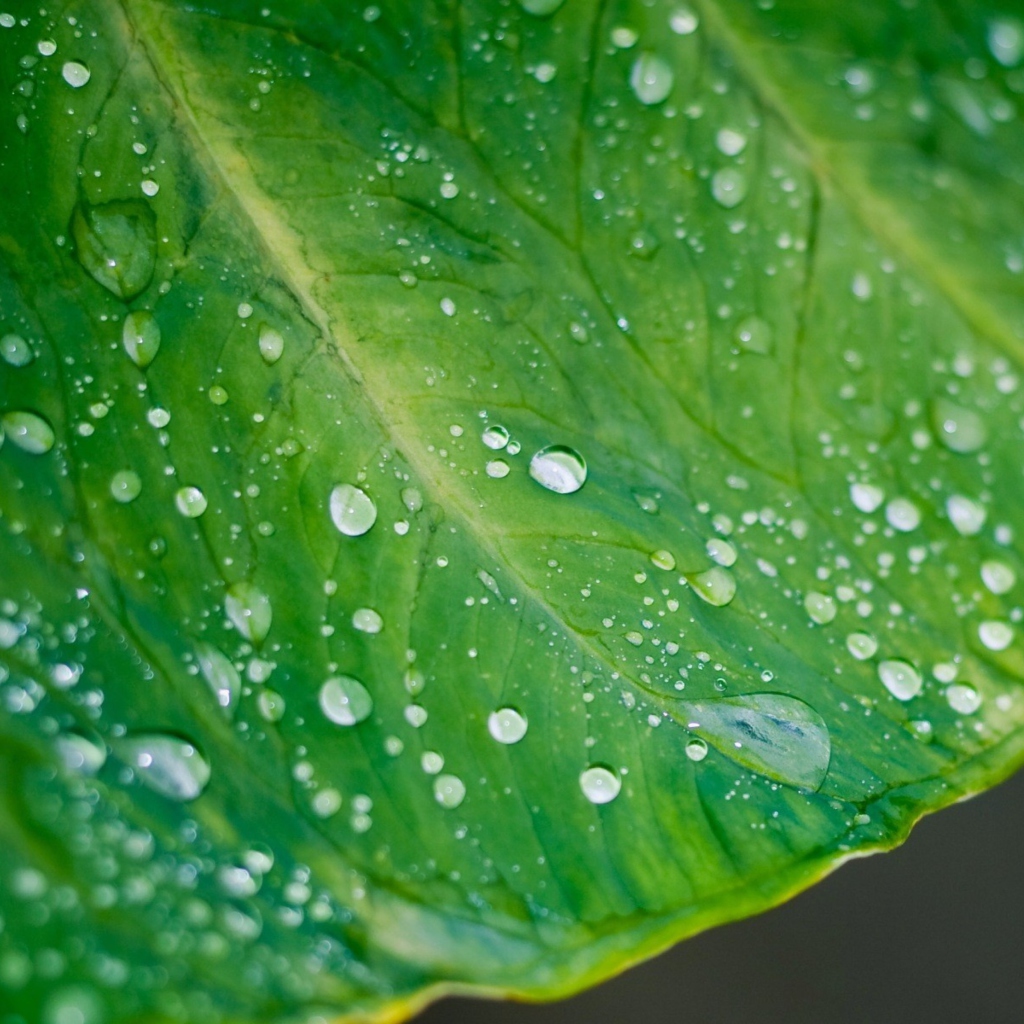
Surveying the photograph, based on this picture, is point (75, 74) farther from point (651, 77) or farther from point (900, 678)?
point (900, 678)

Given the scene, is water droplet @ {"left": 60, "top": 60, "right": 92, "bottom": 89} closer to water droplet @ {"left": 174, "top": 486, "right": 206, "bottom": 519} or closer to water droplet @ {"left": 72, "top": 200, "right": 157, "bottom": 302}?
water droplet @ {"left": 72, "top": 200, "right": 157, "bottom": 302}

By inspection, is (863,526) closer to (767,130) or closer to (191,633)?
(767,130)

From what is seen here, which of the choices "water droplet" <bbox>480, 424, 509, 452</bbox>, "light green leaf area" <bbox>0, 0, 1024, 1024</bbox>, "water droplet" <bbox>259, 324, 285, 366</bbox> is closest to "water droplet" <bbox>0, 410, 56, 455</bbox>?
"light green leaf area" <bbox>0, 0, 1024, 1024</bbox>

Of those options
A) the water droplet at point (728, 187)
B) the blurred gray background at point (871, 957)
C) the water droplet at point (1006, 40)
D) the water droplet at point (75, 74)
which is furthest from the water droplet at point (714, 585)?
the blurred gray background at point (871, 957)

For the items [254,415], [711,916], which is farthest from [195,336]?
[711,916]

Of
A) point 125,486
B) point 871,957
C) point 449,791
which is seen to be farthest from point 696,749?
point 871,957

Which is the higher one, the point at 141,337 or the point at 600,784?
the point at 141,337

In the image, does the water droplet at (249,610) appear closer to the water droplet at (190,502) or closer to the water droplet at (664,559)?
the water droplet at (190,502)
